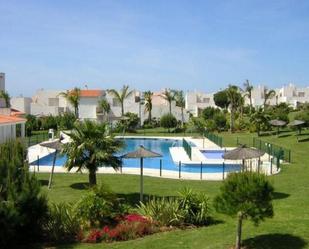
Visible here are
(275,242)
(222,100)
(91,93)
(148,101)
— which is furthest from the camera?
(222,100)

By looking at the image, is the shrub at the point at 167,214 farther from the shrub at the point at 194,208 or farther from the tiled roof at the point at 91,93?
the tiled roof at the point at 91,93

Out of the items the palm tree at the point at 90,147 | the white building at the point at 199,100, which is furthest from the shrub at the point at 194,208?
the white building at the point at 199,100

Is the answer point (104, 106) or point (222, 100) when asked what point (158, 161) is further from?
point (222, 100)

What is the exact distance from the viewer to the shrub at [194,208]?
14117 millimetres

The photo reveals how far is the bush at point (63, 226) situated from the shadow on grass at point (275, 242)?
4762mm

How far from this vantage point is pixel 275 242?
11242 millimetres

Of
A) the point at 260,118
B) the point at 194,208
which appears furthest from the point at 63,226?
the point at 260,118

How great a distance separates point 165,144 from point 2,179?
116 feet

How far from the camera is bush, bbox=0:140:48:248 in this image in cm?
1188

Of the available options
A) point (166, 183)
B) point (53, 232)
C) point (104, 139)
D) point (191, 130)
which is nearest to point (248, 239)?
point (53, 232)

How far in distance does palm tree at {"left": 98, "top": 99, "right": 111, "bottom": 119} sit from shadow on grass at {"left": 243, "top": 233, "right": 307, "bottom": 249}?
54749 millimetres

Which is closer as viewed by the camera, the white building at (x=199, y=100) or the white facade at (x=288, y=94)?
the white building at (x=199, y=100)

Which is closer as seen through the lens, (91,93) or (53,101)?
(91,93)

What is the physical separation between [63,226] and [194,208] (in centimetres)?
394
